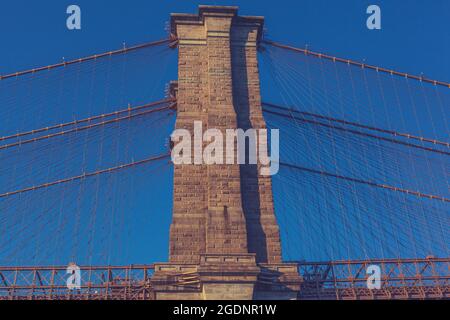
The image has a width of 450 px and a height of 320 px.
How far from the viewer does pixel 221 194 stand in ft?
111

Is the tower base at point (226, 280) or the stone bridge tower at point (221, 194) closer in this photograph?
the tower base at point (226, 280)

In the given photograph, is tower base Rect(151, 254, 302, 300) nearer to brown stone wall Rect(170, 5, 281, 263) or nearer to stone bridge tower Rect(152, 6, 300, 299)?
stone bridge tower Rect(152, 6, 300, 299)

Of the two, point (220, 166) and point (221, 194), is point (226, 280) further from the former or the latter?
point (220, 166)

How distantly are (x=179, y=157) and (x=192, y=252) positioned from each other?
19.5ft

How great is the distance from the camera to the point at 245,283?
100 ft

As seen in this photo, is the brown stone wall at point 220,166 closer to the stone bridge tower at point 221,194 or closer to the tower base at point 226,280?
the stone bridge tower at point 221,194

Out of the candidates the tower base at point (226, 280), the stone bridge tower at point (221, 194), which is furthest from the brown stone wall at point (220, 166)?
the tower base at point (226, 280)

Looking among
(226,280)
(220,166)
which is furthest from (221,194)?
(226,280)

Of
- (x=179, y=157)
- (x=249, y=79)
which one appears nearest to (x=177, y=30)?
(x=249, y=79)

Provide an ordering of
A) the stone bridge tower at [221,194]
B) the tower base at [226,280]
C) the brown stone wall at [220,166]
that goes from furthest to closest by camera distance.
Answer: the brown stone wall at [220,166] → the stone bridge tower at [221,194] → the tower base at [226,280]

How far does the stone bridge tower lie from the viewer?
1222 inches

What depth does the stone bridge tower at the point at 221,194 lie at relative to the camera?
3105cm

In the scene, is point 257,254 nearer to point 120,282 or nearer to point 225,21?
point 120,282

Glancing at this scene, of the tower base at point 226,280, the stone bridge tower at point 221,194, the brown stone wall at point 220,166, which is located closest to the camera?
the tower base at point 226,280
